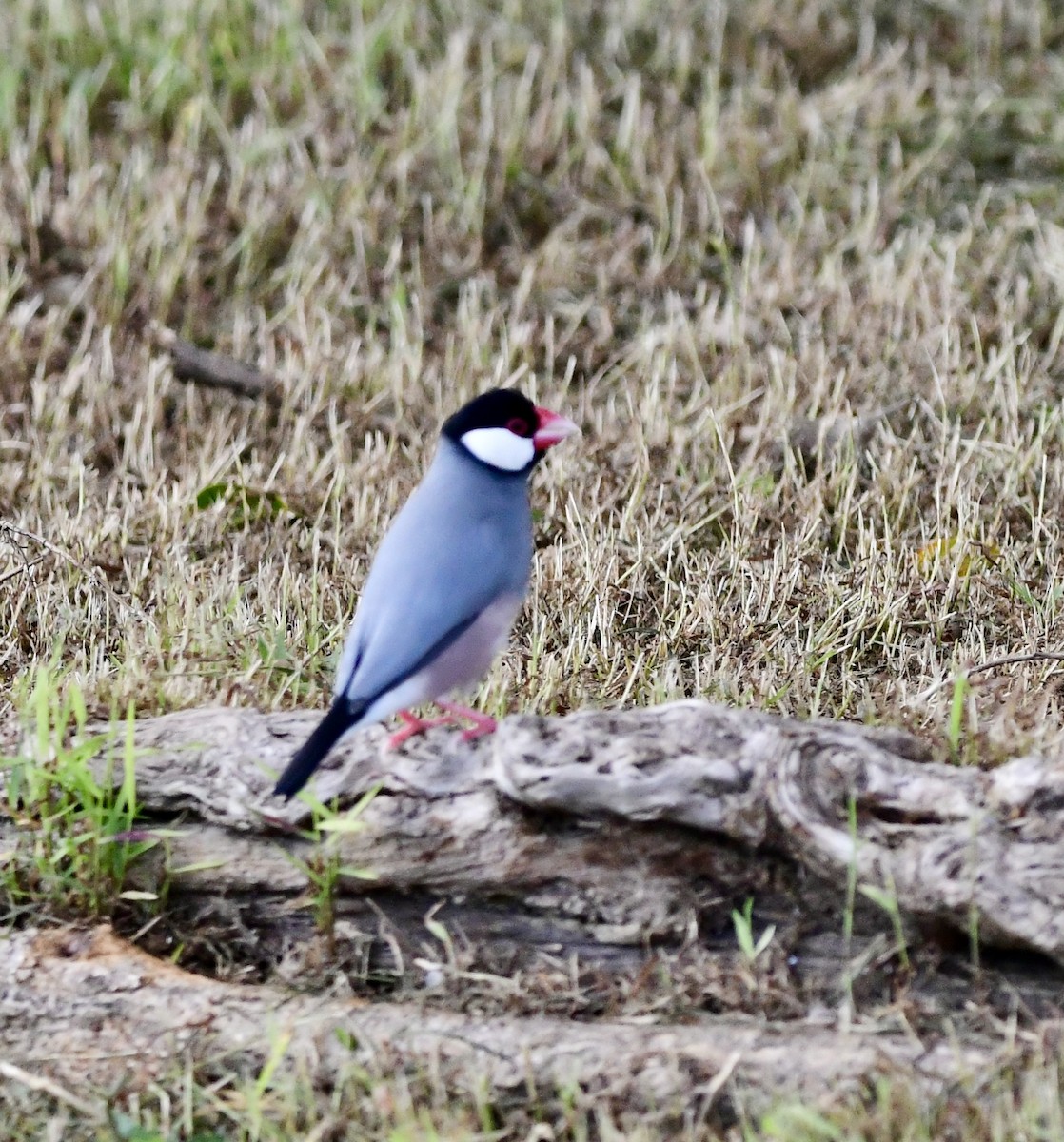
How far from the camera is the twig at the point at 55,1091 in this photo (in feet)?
9.91

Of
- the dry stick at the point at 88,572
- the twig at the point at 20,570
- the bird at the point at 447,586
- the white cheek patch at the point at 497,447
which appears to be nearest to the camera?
the bird at the point at 447,586

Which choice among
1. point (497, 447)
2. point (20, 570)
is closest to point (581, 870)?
point (497, 447)

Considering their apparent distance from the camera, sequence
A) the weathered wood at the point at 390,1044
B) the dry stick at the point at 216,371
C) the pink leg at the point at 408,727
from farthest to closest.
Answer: the dry stick at the point at 216,371
the pink leg at the point at 408,727
the weathered wood at the point at 390,1044

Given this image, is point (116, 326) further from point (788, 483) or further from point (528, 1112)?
point (528, 1112)

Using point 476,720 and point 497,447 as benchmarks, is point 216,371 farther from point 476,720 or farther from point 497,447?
point 476,720

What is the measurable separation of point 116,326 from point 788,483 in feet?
8.36

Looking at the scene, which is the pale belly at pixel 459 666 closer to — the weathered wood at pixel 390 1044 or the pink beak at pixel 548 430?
the pink beak at pixel 548 430

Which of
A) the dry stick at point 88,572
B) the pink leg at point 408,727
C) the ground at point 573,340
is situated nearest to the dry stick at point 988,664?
the ground at point 573,340

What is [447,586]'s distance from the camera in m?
3.32

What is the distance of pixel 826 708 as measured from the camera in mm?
3965

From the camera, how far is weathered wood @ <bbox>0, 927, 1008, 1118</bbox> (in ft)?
9.68

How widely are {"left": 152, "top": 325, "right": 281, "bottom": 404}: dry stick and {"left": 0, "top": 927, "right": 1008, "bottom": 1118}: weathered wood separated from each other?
288cm

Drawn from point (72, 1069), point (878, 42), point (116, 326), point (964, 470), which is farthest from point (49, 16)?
point (72, 1069)

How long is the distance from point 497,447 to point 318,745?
2.99ft
